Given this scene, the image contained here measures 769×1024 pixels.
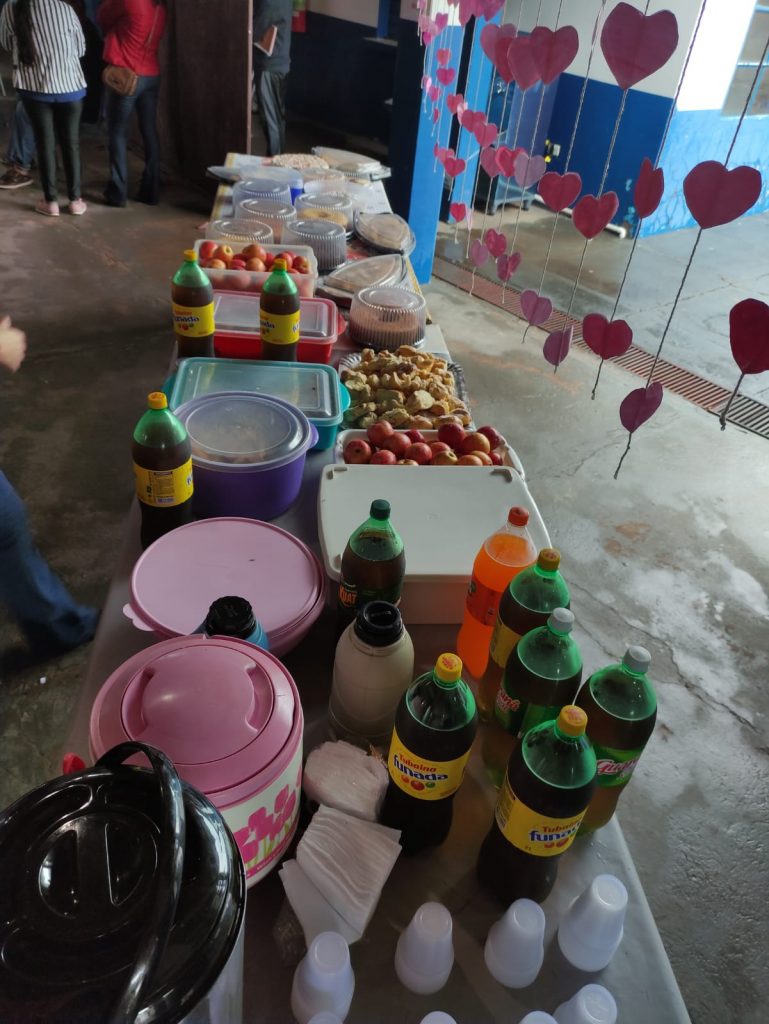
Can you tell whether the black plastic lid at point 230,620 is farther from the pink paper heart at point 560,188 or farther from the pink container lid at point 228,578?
the pink paper heart at point 560,188

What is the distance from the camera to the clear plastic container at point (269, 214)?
10.2 ft

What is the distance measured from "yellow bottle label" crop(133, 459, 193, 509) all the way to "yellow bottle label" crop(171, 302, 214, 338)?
0.73 m

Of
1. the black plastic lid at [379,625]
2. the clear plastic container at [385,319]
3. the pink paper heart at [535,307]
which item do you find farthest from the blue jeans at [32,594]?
the pink paper heart at [535,307]

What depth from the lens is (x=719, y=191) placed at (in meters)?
0.94

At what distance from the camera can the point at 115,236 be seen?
18.4 ft

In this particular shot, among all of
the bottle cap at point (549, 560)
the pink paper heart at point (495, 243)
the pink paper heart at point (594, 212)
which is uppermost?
the pink paper heart at point (594, 212)

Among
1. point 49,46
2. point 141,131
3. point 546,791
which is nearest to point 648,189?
point 546,791

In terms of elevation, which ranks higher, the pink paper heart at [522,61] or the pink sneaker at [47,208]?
the pink paper heart at [522,61]

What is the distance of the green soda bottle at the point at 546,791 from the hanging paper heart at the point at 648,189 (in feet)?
2.55

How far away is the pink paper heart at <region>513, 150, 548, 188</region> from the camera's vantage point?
1.58m

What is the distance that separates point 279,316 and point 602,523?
209 centimetres

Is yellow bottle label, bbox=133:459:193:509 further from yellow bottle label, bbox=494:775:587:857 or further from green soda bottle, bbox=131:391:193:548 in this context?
yellow bottle label, bbox=494:775:587:857

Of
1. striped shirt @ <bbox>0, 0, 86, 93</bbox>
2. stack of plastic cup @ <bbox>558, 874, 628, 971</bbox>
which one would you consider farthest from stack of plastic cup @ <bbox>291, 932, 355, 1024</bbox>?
striped shirt @ <bbox>0, 0, 86, 93</bbox>

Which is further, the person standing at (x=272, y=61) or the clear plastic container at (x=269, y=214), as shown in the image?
the person standing at (x=272, y=61)
